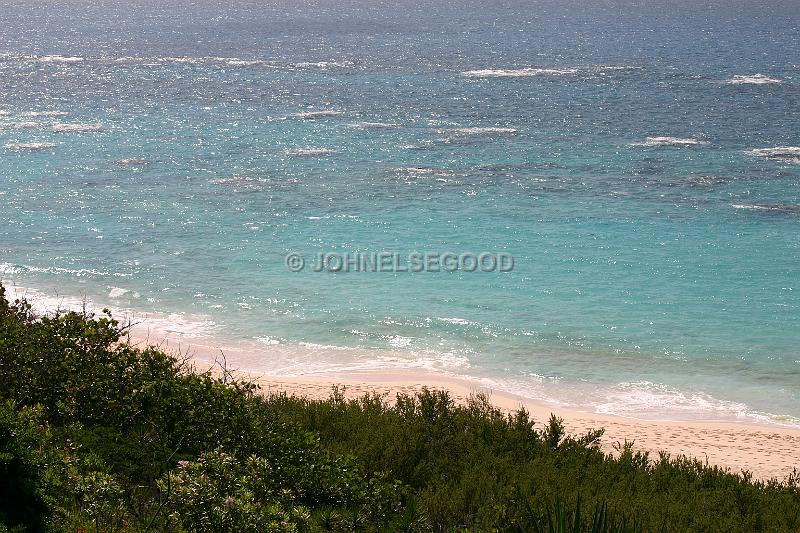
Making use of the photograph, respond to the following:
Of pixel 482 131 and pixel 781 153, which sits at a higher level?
pixel 482 131

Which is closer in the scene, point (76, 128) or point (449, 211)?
point (449, 211)

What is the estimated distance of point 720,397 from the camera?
20641 millimetres

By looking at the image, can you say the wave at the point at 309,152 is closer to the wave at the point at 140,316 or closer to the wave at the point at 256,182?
the wave at the point at 256,182

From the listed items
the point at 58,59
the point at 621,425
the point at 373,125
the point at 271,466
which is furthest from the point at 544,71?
the point at 271,466

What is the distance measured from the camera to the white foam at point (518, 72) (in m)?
63.7

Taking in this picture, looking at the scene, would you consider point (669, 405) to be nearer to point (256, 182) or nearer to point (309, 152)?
point (256, 182)

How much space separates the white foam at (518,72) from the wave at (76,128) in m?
25.5

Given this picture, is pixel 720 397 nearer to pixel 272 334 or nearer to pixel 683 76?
pixel 272 334

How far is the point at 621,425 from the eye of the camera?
62.3ft

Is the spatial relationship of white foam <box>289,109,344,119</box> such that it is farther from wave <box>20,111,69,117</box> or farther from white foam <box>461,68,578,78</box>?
white foam <box>461,68,578,78</box>

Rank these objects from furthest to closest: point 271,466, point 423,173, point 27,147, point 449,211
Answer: point 27,147 < point 423,173 < point 449,211 < point 271,466

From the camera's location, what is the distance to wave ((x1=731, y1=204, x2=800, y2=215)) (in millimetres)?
33344

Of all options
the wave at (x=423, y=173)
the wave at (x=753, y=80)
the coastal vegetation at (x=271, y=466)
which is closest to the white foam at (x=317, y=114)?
the wave at (x=423, y=173)

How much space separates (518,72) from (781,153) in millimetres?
26862
